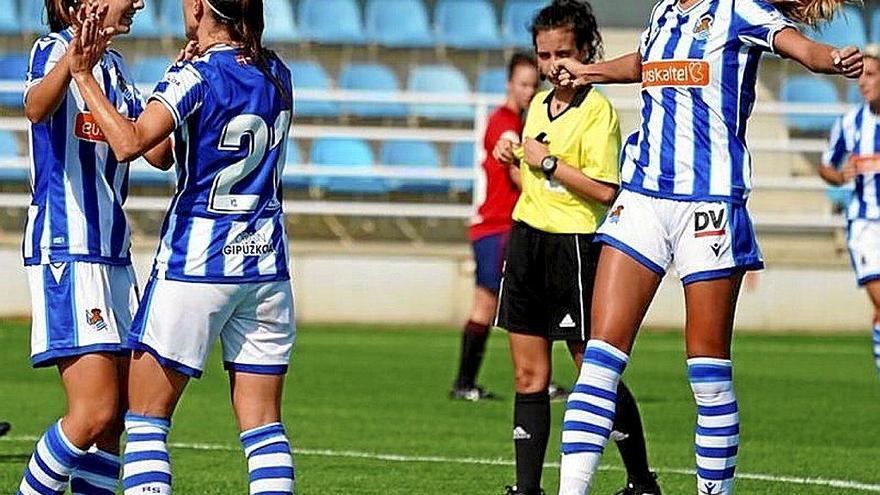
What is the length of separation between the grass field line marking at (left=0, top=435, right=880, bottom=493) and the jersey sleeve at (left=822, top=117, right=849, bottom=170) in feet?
17.5

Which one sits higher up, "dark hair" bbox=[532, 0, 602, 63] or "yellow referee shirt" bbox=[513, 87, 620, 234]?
"dark hair" bbox=[532, 0, 602, 63]

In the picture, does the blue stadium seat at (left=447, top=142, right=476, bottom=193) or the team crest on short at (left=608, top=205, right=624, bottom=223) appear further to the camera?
the blue stadium seat at (left=447, top=142, right=476, bottom=193)

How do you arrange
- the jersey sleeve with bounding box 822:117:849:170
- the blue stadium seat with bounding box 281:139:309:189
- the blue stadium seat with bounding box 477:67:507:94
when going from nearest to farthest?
1. the jersey sleeve with bounding box 822:117:849:170
2. the blue stadium seat with bounding box 281:139:309:189
3. the blue stadium seat with bounding box 477:67:507:94

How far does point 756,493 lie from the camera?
27.0ft

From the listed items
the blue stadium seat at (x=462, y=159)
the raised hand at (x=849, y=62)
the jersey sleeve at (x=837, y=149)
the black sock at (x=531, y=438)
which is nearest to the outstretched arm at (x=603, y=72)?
the raised hand at (x=849, y=62)

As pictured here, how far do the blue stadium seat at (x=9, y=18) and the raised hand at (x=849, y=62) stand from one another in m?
17.2

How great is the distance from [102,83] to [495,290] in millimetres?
6620

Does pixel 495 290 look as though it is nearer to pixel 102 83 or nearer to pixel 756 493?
pixel 756 493

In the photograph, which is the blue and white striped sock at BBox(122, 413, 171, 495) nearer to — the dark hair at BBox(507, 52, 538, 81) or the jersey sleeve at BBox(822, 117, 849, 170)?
the dark hair at BBox(507, 52, 538, 81)

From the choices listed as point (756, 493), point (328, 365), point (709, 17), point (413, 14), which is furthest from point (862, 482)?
point (413, 14)

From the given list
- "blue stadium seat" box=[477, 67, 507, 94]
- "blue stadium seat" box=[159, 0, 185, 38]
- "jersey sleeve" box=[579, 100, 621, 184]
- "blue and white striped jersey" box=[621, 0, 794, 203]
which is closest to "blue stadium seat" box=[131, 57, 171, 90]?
"blue stadium seat" box=[159, 0, 185, 38]

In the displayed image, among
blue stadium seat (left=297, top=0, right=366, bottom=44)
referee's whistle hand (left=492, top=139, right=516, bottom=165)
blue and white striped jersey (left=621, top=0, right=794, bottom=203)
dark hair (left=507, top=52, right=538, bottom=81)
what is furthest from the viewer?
blue stadium seat (left=297, top=0, right=366, bottom=44)

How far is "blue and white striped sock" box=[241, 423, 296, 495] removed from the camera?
5.80 meters

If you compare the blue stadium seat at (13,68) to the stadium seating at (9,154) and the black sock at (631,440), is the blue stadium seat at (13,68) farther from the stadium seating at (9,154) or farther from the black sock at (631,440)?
the black sock at (631,440)
